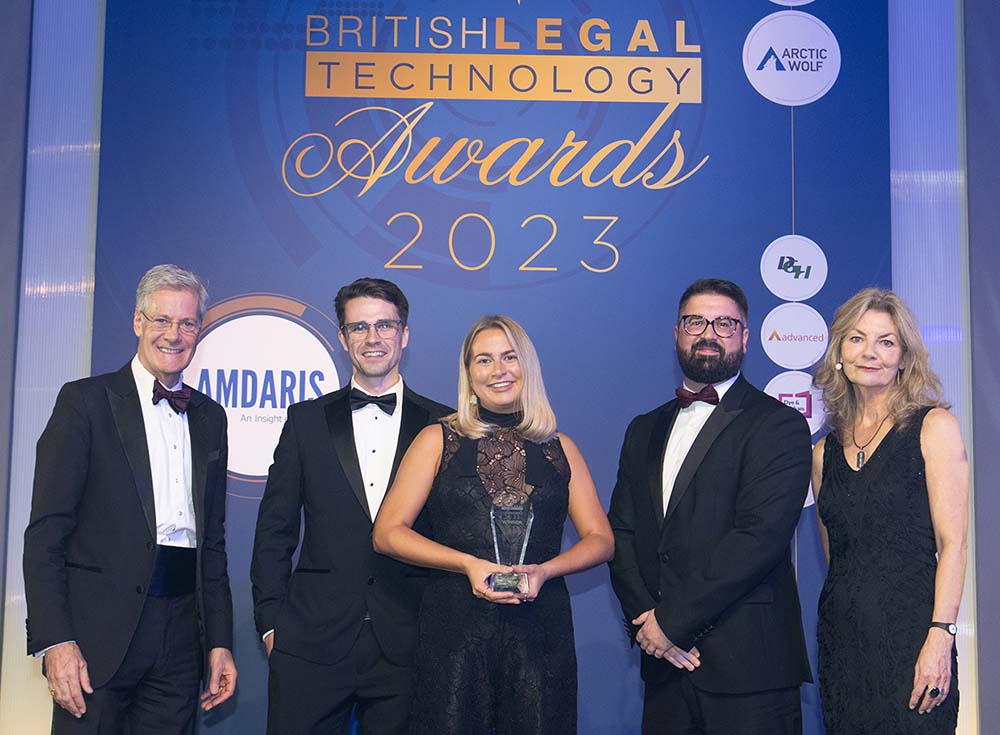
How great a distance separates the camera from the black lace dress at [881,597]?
295 cm

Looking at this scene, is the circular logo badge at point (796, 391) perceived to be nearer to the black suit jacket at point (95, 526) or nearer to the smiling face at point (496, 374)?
the smiling face at point (496, 374)

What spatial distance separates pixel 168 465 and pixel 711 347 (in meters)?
1.91

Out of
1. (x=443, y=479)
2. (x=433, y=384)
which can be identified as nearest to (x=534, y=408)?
(x=443, y=479)

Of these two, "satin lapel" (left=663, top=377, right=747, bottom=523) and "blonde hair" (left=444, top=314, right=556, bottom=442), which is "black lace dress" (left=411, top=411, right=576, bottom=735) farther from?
"satin lapel" (left=663, top=377, right=747, bottom=523)

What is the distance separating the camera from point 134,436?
3268 mm

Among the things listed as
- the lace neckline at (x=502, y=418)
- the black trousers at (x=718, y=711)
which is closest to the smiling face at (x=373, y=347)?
the lace neckline at (x=502, y=418)

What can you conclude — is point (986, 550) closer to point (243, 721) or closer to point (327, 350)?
point (327, 350)

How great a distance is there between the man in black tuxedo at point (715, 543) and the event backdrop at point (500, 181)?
1053 mm

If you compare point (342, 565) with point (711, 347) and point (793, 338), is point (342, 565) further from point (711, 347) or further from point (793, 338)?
point (793, 338)

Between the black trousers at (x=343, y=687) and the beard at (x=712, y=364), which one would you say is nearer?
the black trousers at (x=343, y=687)

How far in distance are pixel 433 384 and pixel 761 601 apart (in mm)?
1895

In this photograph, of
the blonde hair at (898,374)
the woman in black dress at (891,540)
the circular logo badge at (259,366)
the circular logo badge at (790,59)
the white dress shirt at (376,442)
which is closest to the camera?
the woman in black dress at (891,540)

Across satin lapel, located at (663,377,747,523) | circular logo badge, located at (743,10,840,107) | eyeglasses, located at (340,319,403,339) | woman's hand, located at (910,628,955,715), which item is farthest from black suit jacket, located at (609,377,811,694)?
circular logo badge, located at (743,10,840,107)

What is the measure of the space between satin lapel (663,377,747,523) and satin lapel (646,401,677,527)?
0.06 metres
